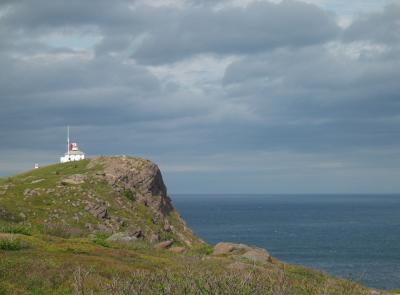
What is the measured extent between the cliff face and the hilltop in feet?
0.35

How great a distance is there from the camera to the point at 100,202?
5222 centimetres

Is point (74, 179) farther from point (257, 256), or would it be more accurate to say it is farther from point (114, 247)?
point (257, 256)

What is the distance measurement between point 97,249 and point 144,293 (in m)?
19.7

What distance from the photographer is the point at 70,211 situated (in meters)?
49.5

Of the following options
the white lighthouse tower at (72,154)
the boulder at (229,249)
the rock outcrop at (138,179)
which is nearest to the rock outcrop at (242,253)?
the boulder at (229,249)

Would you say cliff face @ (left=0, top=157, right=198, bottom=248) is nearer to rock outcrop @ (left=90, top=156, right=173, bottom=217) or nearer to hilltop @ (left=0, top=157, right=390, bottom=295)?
rock outcrop @ (left=90, top=156, right=173, bottom=217)

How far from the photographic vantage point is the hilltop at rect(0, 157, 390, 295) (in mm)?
10586

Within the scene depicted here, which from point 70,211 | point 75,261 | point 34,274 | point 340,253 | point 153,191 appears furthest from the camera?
point 340,253

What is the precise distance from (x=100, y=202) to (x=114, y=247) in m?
21.1

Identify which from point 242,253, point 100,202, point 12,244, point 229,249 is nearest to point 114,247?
point 12,244

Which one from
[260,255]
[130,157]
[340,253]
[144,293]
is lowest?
[340,253]

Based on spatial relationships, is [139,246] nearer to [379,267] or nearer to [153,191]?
[153,191]

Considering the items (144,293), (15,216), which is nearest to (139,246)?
(15,216)

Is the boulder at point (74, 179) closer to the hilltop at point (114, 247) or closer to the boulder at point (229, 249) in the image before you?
the hilltop at point (114, 247)
